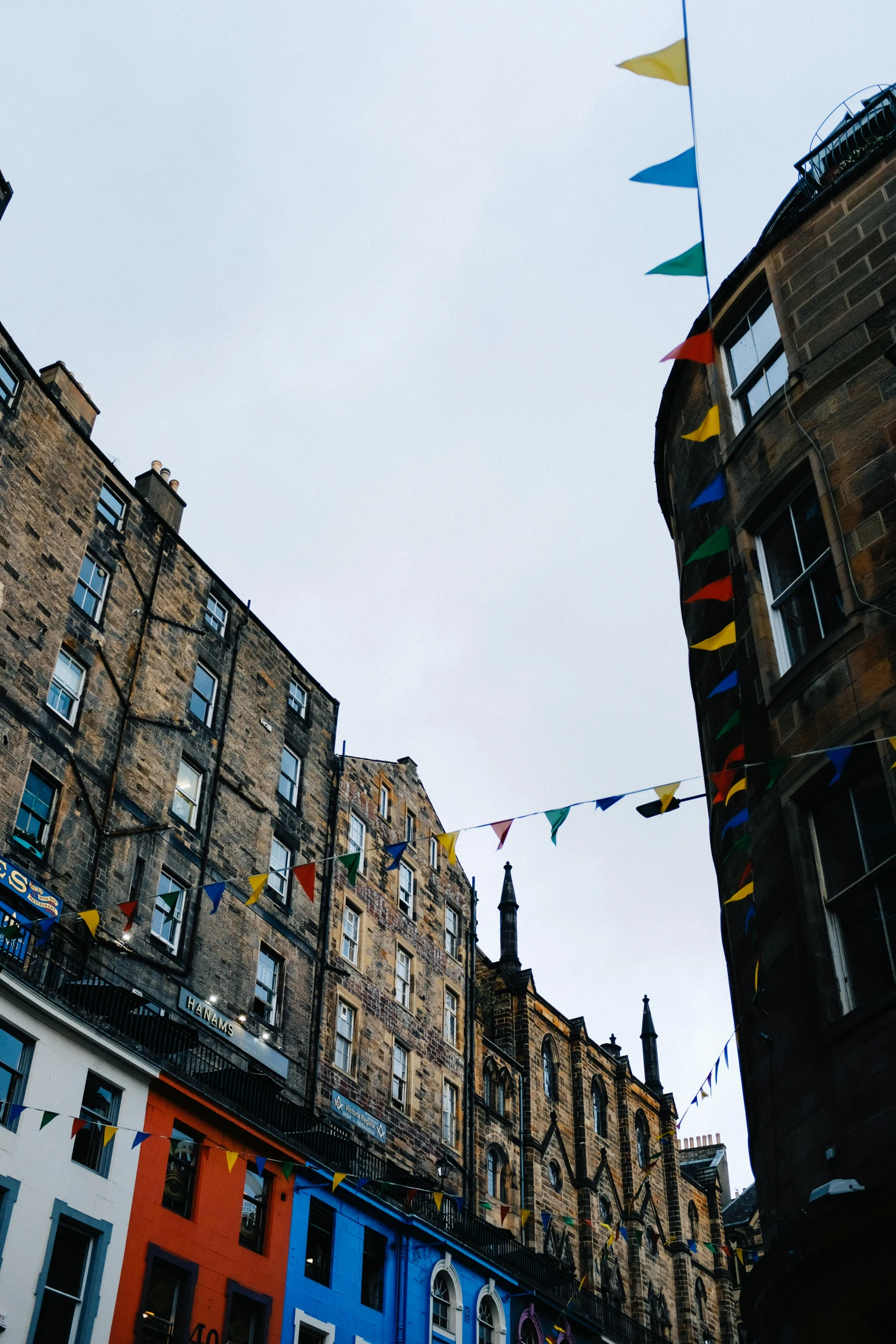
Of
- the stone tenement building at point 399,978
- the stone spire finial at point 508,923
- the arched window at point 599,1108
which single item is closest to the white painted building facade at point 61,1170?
the stone tenement building at point 399,978

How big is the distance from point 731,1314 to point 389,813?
2536 centimetres

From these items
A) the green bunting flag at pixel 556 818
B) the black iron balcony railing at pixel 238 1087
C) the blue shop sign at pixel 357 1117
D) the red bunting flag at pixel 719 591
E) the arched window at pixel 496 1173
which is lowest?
the green bunting flag at pixel 556 818

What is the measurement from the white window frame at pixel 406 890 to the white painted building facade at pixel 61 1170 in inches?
542

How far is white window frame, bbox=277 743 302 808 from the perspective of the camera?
31.0m

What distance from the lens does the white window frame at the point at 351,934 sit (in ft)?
101

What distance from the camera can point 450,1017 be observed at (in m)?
34.9

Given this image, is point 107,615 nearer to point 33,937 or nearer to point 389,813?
point 33,937

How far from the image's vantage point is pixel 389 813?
1383 inches

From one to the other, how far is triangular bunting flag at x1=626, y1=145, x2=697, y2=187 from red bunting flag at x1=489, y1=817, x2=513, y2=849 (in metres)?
7.92

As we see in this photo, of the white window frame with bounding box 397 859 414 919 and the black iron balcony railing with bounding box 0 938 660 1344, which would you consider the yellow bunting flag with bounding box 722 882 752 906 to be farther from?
the white window frame with bounding box 397 859 414 919

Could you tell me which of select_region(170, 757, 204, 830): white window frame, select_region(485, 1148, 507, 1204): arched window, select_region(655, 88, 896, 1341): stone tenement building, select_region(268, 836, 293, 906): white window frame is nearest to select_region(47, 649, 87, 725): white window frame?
select_region(170, 757, 204, 830): white window frame

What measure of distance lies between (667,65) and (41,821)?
61.8ft

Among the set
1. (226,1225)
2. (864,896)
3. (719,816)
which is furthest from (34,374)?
(864,896)

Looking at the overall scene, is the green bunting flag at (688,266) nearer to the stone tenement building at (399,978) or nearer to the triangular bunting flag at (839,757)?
the triangular bunting flag at (839,757)
